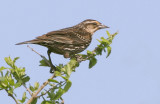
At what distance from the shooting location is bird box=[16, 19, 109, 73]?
324 inches

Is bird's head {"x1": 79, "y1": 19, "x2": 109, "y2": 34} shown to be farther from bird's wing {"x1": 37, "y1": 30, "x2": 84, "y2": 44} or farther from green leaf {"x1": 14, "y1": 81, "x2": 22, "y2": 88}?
green leaf {"x1": 14, "y1": 81, "x2": 22, "y2": 88}

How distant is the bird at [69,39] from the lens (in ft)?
27.0

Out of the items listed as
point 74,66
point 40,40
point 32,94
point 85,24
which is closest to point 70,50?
point 40,40

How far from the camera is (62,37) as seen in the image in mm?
8859

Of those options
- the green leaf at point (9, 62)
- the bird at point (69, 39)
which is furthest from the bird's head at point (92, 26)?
the green leaf at point (9, 62)

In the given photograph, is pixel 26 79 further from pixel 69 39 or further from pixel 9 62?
pixel 69 39

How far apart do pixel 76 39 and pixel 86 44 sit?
403 millimetres

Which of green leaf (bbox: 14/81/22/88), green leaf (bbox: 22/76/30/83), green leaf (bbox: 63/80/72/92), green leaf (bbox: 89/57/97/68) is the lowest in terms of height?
green leaf (bbox: 22/76/30/83)

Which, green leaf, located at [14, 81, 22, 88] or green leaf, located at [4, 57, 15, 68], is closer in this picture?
green leaf, located at [14, 81, 22, 88]

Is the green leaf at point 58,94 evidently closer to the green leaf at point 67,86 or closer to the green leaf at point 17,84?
the green leaf at point 67,86

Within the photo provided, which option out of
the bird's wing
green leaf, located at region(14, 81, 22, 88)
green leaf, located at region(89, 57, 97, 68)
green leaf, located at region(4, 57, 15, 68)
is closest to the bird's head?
the bird's wing

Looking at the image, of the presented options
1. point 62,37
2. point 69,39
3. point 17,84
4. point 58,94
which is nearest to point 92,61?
point 58,94

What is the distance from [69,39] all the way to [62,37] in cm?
38

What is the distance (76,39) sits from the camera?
9453mm
